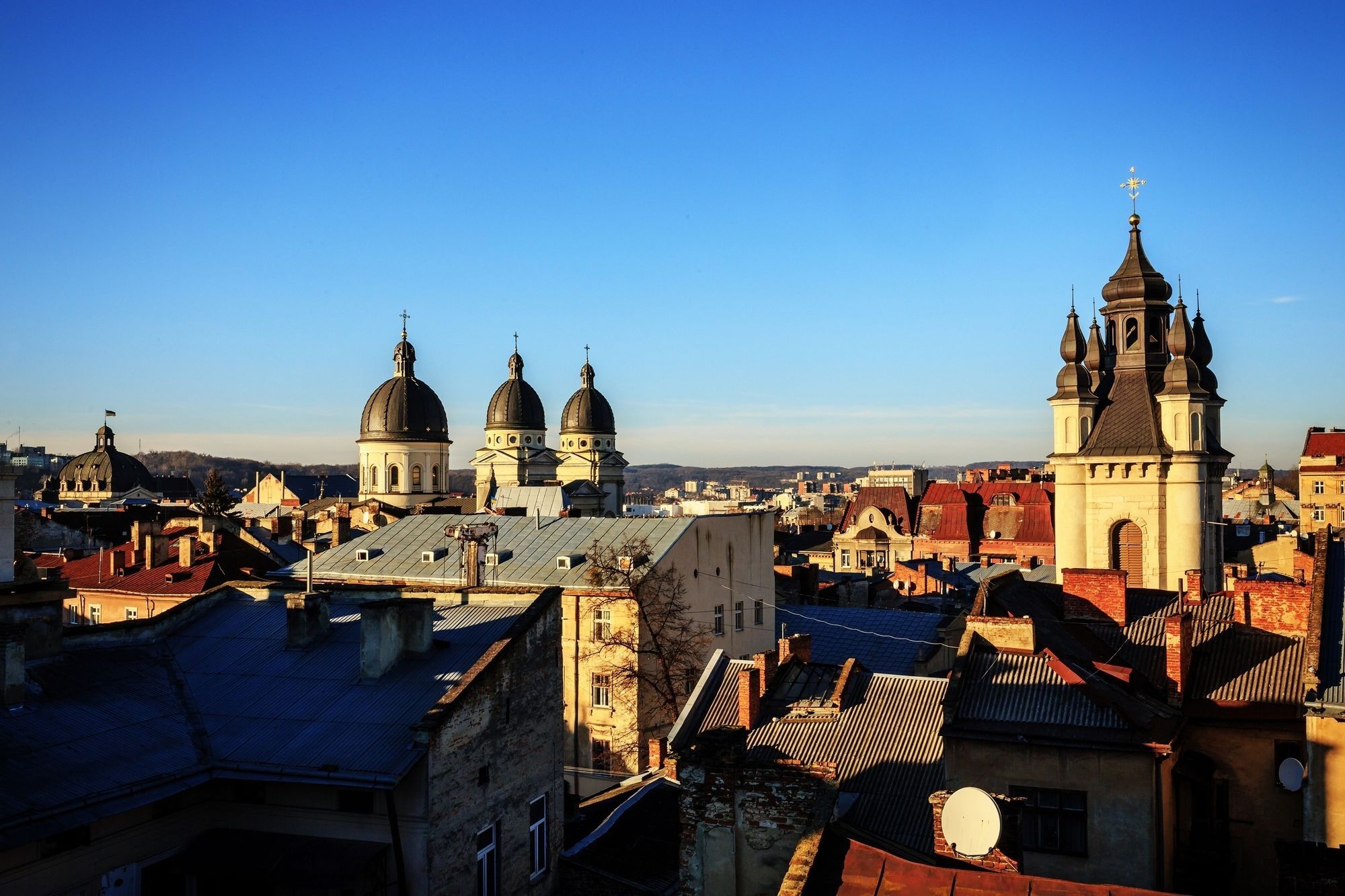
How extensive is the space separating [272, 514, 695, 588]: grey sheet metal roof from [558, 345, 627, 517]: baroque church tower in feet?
216

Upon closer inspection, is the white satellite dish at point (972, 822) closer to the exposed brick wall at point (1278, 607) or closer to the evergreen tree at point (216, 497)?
the exposed brick wall at point (1278, 607)

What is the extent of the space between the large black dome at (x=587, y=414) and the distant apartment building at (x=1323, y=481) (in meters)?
60.5

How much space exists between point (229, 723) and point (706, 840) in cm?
805

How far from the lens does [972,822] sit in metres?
11.4

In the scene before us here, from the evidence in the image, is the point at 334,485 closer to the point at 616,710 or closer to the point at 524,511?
Result: the point at 524,511

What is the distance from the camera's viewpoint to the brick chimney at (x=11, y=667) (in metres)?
16.0

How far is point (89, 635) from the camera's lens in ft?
62.6

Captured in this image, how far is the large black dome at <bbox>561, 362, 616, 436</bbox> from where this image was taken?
112312mm

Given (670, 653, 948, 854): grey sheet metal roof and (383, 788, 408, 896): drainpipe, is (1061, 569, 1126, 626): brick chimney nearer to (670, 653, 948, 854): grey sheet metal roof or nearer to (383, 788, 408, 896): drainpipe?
(670, 653, 948, 854): grey sheet metal roof

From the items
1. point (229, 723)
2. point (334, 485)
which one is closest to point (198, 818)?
point (229, 723)

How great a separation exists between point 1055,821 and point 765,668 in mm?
6167

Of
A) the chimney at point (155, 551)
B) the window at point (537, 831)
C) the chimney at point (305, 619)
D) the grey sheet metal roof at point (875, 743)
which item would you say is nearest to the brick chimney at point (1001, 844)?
the grey sheet metal roof at point (875, 743)

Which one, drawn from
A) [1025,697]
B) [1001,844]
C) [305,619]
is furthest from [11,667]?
[1025,697]

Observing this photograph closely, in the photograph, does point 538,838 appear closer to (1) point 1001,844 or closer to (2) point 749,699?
(2) point 749,699
